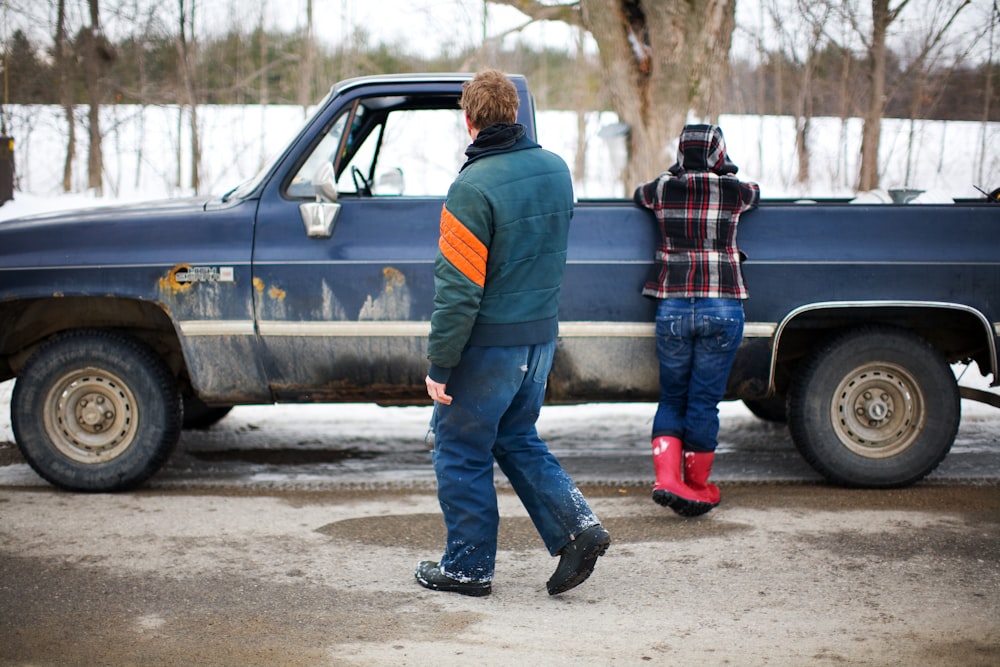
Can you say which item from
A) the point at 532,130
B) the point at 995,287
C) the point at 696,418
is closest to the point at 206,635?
the point at 696,418

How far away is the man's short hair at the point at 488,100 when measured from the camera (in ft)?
11.7

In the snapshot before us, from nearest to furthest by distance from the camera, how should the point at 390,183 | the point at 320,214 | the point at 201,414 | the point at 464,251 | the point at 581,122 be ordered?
the point at 464,251 < the point at 320,214 < the point at 390,183 < the point at 201,414 < the point at 581,122

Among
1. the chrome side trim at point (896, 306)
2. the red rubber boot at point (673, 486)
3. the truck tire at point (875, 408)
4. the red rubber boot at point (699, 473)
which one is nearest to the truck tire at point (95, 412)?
the red rubber boot at point (673, 486)

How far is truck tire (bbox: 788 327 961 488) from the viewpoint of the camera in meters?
5.18

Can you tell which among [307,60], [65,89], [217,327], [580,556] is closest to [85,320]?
[217,327]

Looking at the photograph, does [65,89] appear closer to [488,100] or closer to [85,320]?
[85,320]

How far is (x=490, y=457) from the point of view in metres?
3.78

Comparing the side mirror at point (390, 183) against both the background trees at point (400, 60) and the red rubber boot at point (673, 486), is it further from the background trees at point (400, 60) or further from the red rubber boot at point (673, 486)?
the background trees at point (400, 60)

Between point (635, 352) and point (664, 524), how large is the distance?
35.3 inches

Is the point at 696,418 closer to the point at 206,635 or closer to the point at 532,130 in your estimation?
the point at 532,130

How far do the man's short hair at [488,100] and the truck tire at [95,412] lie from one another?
2.54m

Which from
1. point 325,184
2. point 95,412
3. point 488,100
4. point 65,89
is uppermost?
point 65,89

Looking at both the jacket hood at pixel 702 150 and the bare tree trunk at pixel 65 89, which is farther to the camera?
the bare tree trunk at pixel 65 89

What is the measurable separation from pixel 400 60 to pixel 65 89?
527 cm
